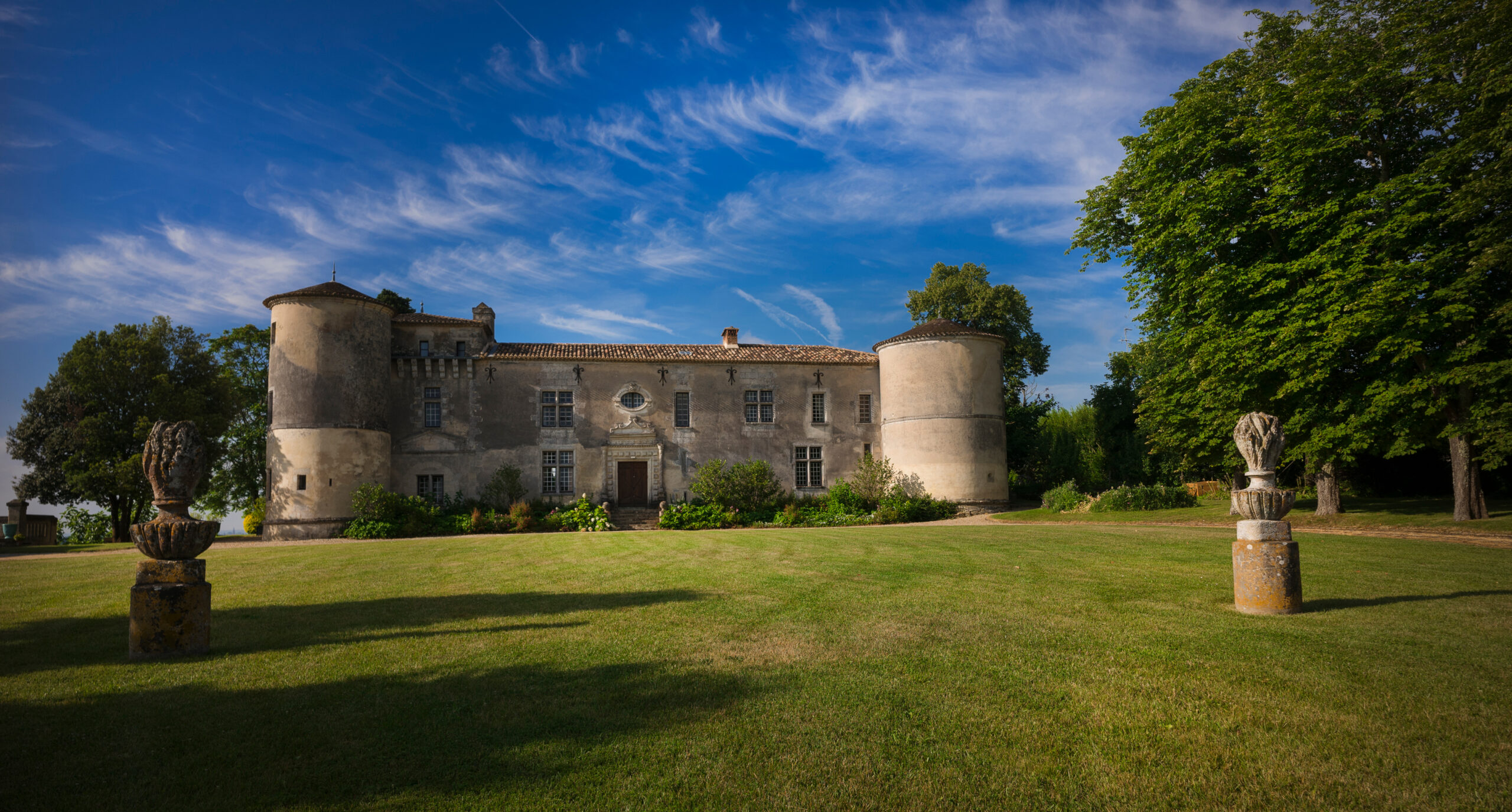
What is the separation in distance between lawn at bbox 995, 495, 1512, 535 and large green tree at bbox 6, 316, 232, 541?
3049 centimetres

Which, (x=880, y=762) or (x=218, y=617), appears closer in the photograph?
(x=880, y=762)

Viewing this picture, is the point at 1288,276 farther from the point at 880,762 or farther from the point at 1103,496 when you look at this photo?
the point at 880,762

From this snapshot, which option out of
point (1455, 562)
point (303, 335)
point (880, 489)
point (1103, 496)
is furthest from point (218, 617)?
point (1103, 496)

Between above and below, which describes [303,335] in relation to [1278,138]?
below

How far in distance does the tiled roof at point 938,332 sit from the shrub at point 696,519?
9990 mm

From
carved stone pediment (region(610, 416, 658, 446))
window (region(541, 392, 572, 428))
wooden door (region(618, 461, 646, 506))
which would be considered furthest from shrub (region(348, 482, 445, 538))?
carved stone pediment (region(610, 416, 658, 446))

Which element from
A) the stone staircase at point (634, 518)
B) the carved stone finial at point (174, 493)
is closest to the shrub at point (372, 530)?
the stone staircase at point (634, 518)

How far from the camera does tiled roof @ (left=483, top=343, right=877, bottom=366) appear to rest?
90.4ft

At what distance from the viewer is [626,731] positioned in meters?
4.23

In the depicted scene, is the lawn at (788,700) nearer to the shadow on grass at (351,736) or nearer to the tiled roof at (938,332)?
the shadow on grass at (351,736)

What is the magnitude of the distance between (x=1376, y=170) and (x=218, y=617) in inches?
1003

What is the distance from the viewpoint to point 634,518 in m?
25.7

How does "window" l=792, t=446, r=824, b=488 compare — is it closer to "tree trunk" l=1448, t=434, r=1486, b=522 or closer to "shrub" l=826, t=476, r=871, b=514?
"shrub" l=826, t=476, r=871, b=514

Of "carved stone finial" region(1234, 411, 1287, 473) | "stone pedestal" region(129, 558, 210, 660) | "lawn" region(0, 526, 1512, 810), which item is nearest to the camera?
"lawn" region(0, 526, 1512, 810)
